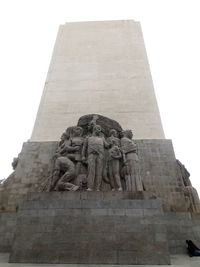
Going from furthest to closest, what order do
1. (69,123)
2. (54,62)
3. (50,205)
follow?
1. (54,62)
2. (69,123)
3. (50,205)

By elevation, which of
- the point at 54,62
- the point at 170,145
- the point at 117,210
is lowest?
the point at 117,210

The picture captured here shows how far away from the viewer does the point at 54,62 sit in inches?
499

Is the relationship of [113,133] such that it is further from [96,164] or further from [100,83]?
[100,83]

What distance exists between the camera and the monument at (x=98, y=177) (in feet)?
15.4

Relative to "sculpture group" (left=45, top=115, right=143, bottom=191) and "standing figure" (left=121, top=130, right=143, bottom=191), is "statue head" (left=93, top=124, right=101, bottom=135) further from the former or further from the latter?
"standing figure" (left=121, top=130, right=143, bottom=191)

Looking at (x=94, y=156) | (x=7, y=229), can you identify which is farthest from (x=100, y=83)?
(x=7, y=229)

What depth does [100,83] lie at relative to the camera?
11.4 m

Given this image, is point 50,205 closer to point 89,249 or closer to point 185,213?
point 89,249

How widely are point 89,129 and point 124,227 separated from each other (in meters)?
3.42

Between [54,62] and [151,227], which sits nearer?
[151,227]

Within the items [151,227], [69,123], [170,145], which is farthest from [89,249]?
[69,123]

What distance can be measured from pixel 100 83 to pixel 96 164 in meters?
6.05

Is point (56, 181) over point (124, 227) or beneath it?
over

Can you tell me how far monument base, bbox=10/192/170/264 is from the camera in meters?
4.50
